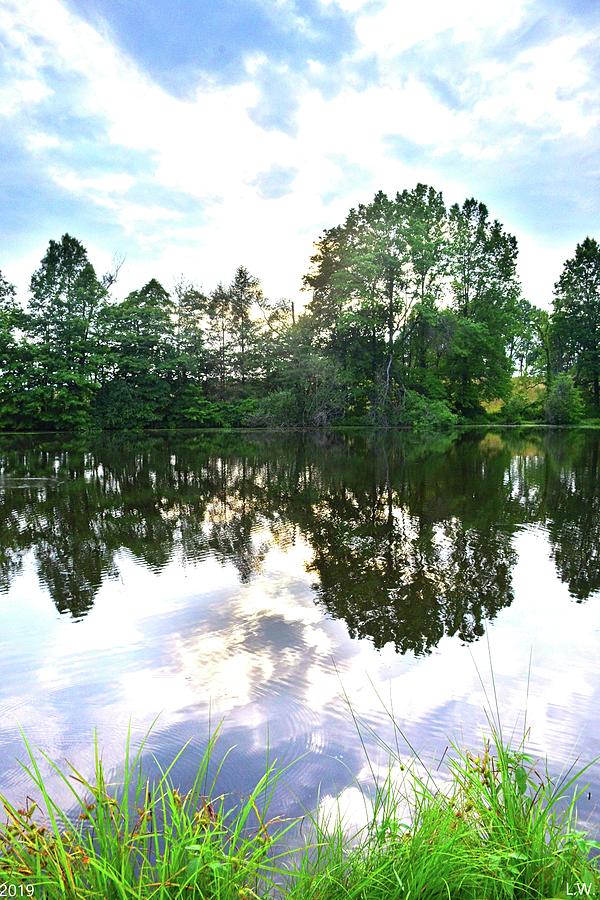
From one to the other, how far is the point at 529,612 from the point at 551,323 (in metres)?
46.8

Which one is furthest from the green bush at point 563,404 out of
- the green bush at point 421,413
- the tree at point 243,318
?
the tree at point 243,318

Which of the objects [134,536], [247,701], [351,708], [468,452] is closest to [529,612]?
[351,708]

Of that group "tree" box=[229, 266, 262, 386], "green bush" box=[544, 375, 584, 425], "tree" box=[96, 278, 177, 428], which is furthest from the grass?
"green bush" box=[544, 375, 584, 425]

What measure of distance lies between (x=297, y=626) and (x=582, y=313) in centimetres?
4644

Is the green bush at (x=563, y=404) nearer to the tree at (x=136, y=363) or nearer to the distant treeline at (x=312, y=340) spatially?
the distant treeline at (x=312, y=340)

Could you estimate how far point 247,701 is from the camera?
2.99 metres

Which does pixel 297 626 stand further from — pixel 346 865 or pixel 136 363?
pixel 136 363

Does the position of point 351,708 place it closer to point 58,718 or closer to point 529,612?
point 58,718

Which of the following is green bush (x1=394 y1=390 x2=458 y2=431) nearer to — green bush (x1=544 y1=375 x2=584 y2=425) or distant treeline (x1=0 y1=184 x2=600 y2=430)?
distant treeline (x1=0 y1=184 x2=600 y2=430)

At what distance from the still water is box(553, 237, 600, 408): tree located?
38.1 metres

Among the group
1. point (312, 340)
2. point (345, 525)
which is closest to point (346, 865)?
point (345, 525)

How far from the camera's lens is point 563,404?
37.2 meters

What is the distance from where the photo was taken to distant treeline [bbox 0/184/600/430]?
2962cm

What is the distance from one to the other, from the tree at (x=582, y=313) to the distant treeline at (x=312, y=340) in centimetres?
102
